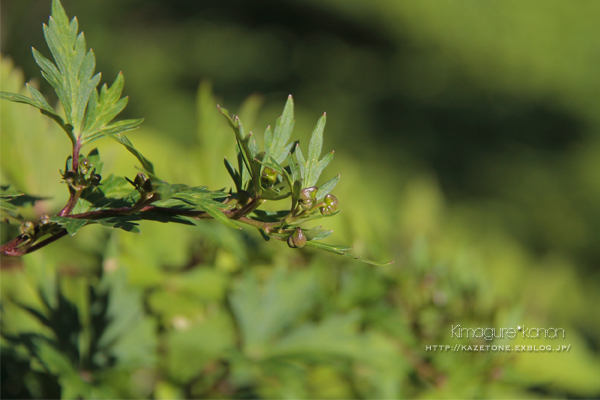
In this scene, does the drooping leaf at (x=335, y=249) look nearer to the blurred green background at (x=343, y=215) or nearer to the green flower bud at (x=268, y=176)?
the green flower bud at (x=268, y=176)

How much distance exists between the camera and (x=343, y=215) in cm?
82

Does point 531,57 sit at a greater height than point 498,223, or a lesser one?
greater

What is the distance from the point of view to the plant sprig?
0.33 metres

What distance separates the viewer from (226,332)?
2.16 feet

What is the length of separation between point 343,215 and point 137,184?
516mm

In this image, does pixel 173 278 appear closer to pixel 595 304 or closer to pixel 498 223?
pixel 595 304

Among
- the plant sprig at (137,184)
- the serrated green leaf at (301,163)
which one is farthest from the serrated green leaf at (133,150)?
the serrated green leaf at (301,163)

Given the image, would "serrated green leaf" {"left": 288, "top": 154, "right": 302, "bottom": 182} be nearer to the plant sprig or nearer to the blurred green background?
the plant sprig

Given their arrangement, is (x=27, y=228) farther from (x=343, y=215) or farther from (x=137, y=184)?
(x=343, y=215)

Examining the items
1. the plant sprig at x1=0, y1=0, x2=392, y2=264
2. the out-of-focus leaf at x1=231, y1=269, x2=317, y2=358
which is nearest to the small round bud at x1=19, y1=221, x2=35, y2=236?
the plant sprig at x1=0, y1=0, x2=392, y2=264

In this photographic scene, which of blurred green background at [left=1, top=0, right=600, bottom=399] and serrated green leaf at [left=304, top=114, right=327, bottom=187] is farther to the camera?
blurred green background at [left=1, top=0, right=600, bottom=399]

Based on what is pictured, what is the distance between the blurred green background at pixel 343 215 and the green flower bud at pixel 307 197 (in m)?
0.30

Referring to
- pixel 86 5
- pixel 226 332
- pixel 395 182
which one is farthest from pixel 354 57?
pixel 226 332

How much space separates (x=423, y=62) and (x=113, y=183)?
3318 mm
